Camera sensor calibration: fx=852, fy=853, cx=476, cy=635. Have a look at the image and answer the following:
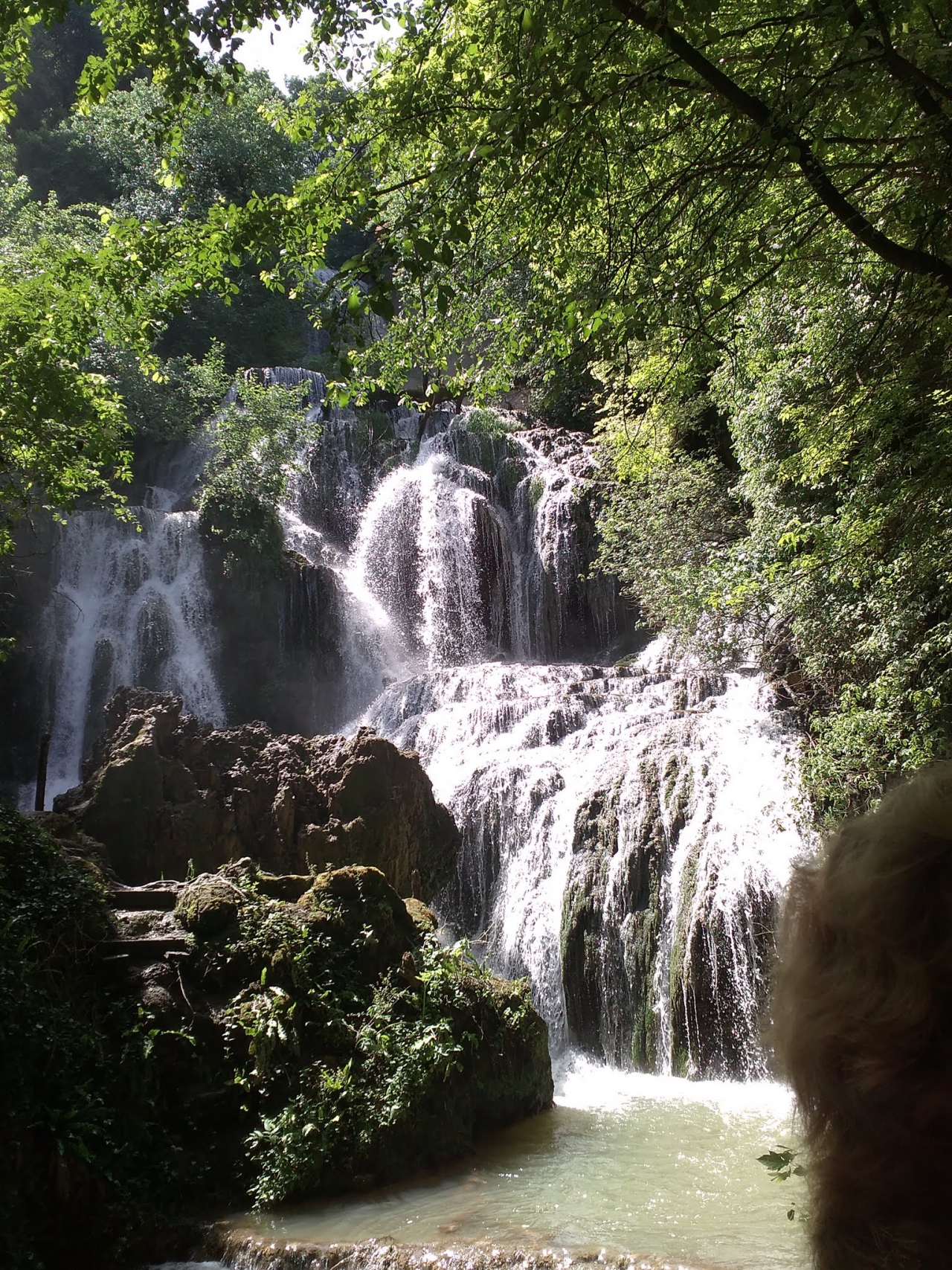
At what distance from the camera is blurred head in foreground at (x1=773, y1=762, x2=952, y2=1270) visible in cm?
90

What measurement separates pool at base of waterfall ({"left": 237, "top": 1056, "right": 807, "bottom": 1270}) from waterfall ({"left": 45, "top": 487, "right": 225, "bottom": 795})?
1373 centimetres

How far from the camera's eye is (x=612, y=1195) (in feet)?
18.0

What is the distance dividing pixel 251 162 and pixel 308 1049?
1248 inches

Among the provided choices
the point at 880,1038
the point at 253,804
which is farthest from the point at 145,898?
the point at 880,1038

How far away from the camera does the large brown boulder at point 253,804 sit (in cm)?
1009

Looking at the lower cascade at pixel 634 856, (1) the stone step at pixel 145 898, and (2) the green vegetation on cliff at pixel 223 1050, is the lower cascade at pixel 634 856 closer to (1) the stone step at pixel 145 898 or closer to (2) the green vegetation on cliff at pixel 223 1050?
(2) the green vegetation on cliff at pixel 223 1050

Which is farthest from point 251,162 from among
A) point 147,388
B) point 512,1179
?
point 512,1179

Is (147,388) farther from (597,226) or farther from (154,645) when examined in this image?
(597,226)

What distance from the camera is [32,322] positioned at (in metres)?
8.33

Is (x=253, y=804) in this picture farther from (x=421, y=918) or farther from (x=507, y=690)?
(x=507, y=690)

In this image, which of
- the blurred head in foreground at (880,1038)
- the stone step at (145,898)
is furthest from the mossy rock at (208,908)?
the blurred head in foreground at (880,1038)

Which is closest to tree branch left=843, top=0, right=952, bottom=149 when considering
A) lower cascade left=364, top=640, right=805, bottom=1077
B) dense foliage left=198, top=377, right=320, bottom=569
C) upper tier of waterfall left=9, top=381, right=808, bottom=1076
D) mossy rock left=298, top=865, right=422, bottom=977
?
lower cascade left=364, top=640, right=805, bottom=1077

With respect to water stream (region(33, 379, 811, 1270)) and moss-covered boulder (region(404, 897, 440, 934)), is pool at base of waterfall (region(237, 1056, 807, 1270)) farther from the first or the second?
moss-covered boulder (region(404, 897, 440, 934))

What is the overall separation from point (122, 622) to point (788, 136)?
18059 mm
